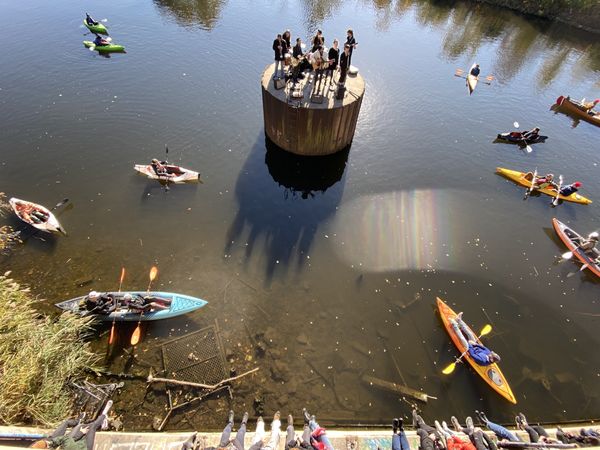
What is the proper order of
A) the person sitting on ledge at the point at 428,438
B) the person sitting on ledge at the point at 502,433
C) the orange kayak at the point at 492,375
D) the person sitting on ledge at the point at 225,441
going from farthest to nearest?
the orange kayak at the point at 492,375
the person sitting on ledge at the point at 502,433
the person sitting on ledge at the point at 225,441
the person sitting on ledge at the point at 428,438

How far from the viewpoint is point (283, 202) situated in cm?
1894

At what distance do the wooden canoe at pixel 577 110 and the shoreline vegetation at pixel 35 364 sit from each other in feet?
122

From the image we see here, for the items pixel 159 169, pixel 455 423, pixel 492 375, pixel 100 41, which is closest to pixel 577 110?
pixel 492 375

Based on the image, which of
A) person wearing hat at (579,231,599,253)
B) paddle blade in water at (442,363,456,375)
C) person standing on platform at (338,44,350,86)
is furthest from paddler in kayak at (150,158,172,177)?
person wearing hat at (579,231,599,253)

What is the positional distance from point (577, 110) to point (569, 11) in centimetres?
2535

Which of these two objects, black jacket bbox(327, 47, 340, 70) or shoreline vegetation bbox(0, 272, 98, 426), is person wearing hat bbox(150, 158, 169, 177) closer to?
shoreline vegetation bbox(0, 272, 98, 426)

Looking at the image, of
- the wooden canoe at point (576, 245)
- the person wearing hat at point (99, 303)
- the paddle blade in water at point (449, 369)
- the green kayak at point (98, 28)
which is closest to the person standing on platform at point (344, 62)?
the wooden canoe at point (576, 245)

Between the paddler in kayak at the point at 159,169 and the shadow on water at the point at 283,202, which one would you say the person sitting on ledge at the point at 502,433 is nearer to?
the shadow on water at the point at 283,202

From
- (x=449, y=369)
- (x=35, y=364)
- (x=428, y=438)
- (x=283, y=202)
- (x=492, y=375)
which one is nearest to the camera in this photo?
(x=428, y=438)

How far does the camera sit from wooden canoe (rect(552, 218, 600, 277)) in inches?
664

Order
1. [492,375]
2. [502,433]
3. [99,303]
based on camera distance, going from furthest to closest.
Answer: [99,303] → [492,375] → [502,433]

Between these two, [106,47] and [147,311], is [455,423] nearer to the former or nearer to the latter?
[147,311]

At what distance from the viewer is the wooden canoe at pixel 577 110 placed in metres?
26.6

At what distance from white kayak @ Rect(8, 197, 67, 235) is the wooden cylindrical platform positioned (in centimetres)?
1296
